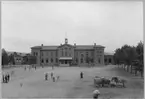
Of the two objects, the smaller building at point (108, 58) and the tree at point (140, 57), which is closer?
the tree at point (140, 57)

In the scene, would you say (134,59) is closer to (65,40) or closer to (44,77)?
(65,40)

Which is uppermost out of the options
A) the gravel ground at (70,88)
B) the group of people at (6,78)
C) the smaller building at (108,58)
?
the smaller building at (108,58)

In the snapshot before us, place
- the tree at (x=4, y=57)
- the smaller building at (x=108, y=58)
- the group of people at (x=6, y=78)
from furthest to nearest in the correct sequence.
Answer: the smaller building at (x=108, y=58) → the group of people at (x=6, y=78) → the tree at (x=4, y=57)

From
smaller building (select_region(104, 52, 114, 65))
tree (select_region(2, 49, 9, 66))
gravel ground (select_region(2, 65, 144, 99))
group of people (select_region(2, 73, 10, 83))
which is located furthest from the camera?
smaller building (select_region(104, 52, 114, 65))

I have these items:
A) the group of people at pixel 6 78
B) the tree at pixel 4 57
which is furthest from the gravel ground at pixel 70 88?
the tree at pixel 4 57

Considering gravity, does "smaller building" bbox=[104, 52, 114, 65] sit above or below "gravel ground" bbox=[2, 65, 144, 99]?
above

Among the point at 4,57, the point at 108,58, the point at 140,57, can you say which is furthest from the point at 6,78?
the point at 140,57

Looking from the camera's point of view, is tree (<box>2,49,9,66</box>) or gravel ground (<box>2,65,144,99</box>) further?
tree (<box>2,49,9,66</box>)

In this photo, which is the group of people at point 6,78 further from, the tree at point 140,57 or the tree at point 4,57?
the tree at point 140,57

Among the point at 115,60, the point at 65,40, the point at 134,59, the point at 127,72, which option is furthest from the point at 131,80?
the point at 65,40

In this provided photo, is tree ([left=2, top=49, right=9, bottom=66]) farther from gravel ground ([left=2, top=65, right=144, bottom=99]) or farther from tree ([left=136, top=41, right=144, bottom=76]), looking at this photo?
tree ([left=136, top=41, right=144, bottom=76])

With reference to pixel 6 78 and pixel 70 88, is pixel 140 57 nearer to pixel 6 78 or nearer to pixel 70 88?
pixel 70 88

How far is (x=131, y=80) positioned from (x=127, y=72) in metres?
0.44

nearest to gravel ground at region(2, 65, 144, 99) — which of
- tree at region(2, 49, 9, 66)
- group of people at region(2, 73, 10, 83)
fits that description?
group of people at region(2, 73, 10, 83)
